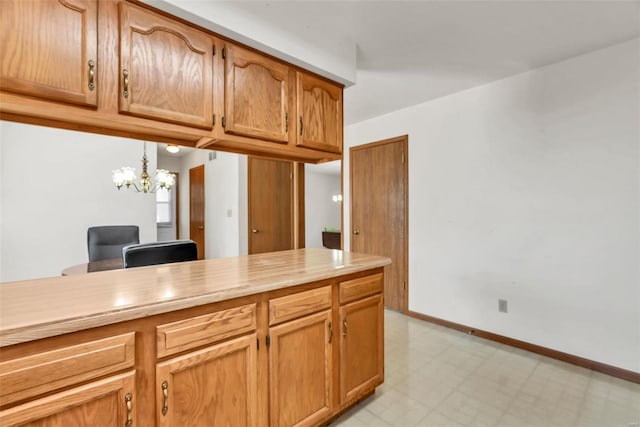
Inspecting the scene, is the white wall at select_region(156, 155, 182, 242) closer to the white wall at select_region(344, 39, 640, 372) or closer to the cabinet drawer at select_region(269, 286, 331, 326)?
the white wall at select_region(344, 39, 640, 372)

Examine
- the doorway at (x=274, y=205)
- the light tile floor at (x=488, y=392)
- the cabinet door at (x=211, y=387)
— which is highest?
the doorway at (x=274, y=205)

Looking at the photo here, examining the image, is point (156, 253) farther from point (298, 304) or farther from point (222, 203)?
point (222, 203)

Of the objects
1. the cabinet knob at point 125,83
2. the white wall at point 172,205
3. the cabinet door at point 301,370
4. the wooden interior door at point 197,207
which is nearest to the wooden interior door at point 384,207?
the cabinet door at point 301,370

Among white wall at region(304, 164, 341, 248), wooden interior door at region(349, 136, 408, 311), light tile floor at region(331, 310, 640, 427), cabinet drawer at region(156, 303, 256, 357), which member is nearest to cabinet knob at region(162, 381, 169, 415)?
cabinet drawer at region(156, 303, 256, 357)

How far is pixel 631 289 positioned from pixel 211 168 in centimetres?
561

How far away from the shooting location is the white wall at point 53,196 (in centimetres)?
324

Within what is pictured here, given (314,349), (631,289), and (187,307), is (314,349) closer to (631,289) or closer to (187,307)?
(187,307)

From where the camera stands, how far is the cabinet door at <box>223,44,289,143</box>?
5.41 ft

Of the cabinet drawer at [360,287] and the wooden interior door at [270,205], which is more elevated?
the wooden interior door at [270,205]

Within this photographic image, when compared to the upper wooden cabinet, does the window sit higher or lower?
lower

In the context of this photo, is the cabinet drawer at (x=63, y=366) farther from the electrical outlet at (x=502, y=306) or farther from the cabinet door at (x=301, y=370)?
the electrical outlet at (x=502, y=306)

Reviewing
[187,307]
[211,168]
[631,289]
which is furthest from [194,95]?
[211,168]

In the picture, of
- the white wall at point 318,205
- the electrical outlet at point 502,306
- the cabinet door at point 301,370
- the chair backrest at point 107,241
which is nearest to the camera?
the cabinet door at point 301,370

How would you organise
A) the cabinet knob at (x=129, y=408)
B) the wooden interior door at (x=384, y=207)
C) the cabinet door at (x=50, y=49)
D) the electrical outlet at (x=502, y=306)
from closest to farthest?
the cabinet knob at (x=129, y=408), the cabinet door at (x=50, y=49), the electrical outlet at (x=502, y=306), the wooden interior door at (x=384, y=207)
